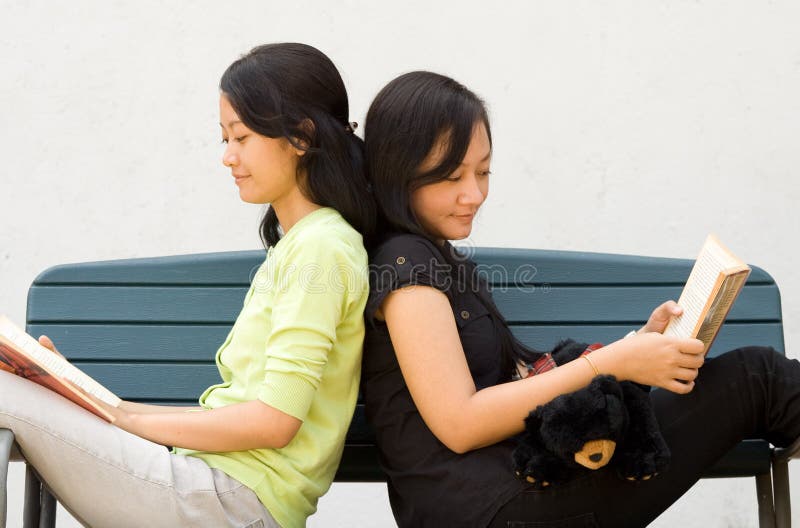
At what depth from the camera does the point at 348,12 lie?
308 cm

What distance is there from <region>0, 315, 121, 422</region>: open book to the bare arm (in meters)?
0.53

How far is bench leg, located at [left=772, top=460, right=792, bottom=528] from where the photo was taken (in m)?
2.34

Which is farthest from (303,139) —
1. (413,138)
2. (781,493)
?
(781,493)

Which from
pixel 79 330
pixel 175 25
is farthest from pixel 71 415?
pixel 175 25

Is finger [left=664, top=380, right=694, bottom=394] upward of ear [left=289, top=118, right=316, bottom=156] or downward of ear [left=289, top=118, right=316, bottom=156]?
downward

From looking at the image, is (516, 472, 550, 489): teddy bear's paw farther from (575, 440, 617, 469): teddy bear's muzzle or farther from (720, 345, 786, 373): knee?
(720, 345, 786, 373): knee


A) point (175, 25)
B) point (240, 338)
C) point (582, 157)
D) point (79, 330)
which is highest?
point (175, 25)

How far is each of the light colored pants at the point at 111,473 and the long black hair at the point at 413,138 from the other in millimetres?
544

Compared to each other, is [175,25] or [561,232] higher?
Result: [175,25]

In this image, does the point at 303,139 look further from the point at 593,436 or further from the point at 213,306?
the point at 593,436

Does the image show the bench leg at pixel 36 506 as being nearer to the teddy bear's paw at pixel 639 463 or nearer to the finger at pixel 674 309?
the teddy bear's paw at pixel 639 463

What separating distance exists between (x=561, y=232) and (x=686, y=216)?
0.33m

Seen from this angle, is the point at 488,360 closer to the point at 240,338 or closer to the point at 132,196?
the point at 240,338

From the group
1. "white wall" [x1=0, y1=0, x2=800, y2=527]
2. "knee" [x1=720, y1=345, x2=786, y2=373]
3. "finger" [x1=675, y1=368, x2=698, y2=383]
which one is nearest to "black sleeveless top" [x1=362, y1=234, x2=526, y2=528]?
"finger" [x1=675, y1=368, x2=698, y2=383]
